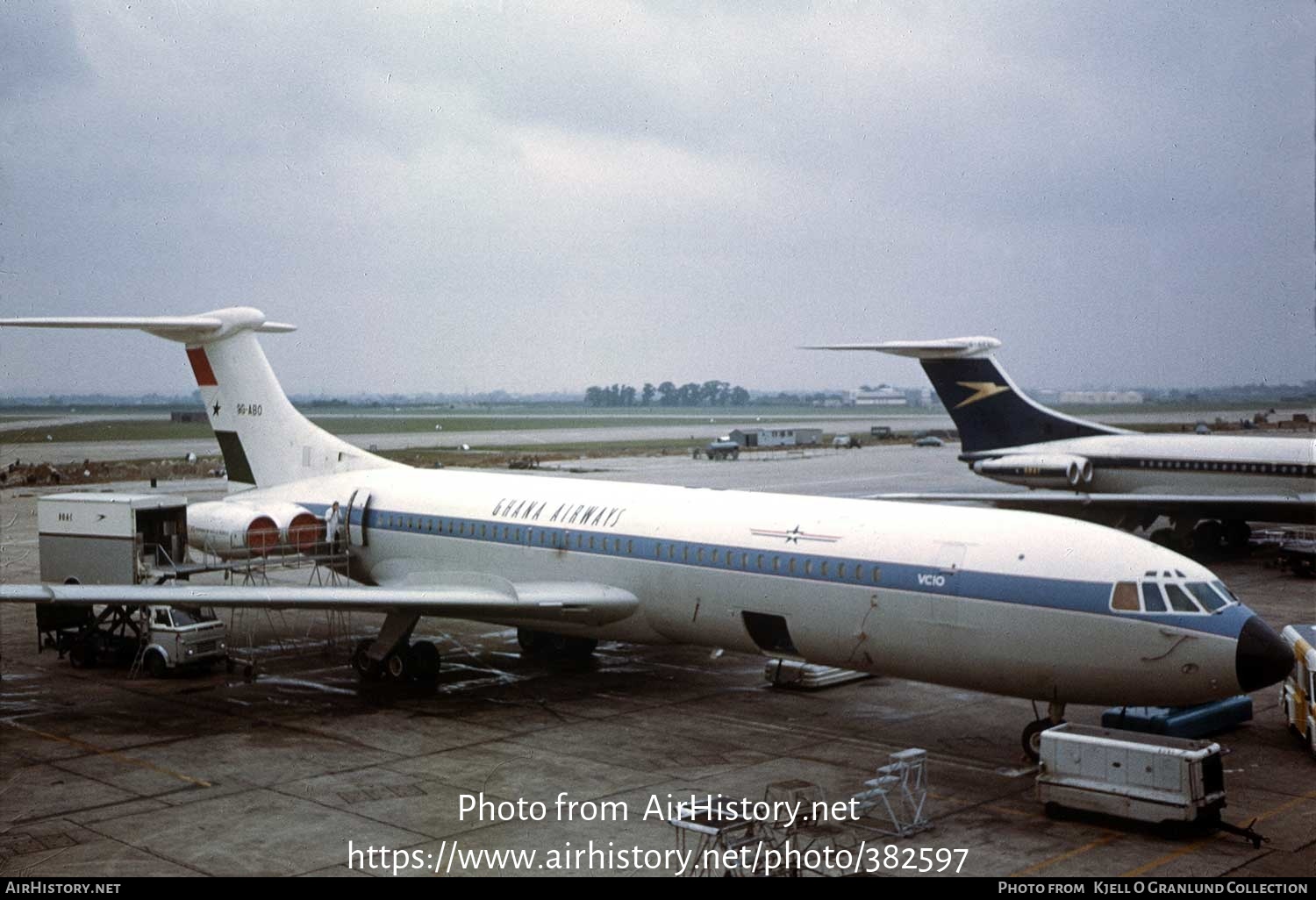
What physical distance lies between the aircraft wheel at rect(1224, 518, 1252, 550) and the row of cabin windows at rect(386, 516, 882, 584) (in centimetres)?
2421

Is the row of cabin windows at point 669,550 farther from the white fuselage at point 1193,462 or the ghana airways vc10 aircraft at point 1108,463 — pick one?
the white fuselage at point 1193,462

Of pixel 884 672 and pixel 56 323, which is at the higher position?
pixel 56 323

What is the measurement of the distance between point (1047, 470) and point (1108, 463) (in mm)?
1910

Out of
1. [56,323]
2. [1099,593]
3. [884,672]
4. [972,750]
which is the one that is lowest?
[972,750]

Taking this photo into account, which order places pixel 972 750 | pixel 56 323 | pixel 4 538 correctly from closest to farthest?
1. pixel 972 750
2. pixel 56 323
3. pixel 4 538

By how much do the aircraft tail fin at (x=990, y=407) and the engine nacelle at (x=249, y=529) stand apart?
2024 cm

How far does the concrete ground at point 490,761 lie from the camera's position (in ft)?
44.5

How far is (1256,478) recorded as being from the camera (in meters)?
35.5

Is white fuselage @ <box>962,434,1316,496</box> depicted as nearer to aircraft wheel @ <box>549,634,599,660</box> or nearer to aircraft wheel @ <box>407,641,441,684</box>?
aircraft wheel @ <box>549,634,599,660</box>

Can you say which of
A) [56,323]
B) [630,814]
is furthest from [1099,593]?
A: [56,323]

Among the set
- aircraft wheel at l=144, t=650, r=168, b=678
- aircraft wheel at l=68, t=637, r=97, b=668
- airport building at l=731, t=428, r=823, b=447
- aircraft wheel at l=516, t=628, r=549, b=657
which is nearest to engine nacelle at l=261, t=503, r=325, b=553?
aircraft wheel at l=144, t=650, r=168, b=678

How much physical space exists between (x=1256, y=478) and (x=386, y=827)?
29593mm

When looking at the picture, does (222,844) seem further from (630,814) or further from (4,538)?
(4,538)
